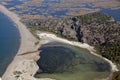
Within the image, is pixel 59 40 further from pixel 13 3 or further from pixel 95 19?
pixel 13 3

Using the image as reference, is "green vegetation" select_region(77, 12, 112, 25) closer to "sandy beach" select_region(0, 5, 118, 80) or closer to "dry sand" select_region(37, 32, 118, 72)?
"dry sand" select_region(37, 32, 118, 72)

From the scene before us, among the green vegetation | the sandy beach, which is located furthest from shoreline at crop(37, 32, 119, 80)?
the green vegetation

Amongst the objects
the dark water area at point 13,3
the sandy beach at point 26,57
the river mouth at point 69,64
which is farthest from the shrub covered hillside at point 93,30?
the dark water area at point 13,3

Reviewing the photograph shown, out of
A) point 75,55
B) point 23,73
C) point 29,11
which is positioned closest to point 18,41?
point 75,55

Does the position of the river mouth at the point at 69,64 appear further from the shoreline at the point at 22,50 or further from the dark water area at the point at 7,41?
the dark water area at the point at 7,41

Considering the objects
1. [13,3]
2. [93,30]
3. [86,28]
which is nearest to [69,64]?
[93,30]
